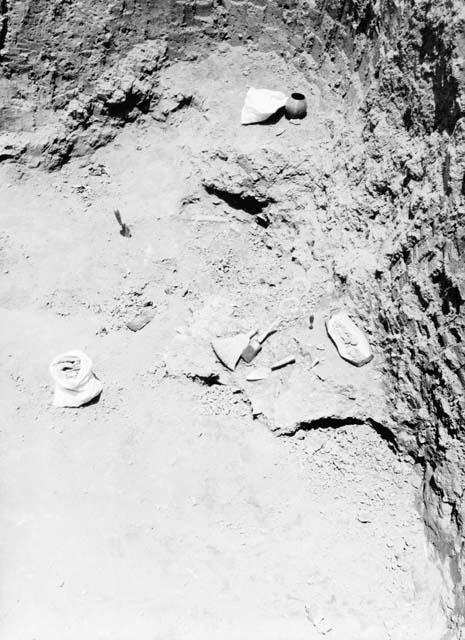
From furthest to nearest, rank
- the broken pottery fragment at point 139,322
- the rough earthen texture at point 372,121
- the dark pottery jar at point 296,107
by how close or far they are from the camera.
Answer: the dark pottery jar at point 296,107 < the broken pottery fragment at point 139,322 < the rough earthen texture at point 372,121

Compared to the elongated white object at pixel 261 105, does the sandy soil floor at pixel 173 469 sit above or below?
below

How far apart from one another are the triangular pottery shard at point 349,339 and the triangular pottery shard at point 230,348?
2.29 feet

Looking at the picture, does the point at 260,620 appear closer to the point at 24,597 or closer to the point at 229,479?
the point at 229,479

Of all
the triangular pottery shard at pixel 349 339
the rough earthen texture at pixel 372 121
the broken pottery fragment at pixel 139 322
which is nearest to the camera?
the rough earthen texture at pixel 372 121

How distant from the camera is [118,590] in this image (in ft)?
12.2

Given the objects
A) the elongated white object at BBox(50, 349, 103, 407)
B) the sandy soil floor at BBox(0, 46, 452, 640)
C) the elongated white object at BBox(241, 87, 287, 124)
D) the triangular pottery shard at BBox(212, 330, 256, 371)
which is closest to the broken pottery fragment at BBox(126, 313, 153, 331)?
the sandy soil floor at BBox(0, 46, 452, 640)

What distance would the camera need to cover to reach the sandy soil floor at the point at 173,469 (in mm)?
3654

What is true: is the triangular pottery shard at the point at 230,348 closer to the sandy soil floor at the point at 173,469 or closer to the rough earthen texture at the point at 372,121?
the sandy soil floor at the point at 173,469

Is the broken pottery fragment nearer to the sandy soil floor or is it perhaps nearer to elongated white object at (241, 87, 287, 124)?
the sandy soil floor

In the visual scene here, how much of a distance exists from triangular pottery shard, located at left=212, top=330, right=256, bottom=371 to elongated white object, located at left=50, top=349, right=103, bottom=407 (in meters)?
1.01

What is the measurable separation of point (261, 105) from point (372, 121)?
128cm

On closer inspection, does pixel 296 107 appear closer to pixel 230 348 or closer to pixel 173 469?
pixel 230 348

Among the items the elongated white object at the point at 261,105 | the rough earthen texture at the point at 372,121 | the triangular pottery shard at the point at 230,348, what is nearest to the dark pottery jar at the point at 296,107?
the elongated white object at the point at 261,105

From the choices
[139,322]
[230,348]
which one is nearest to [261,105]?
[139,322]
